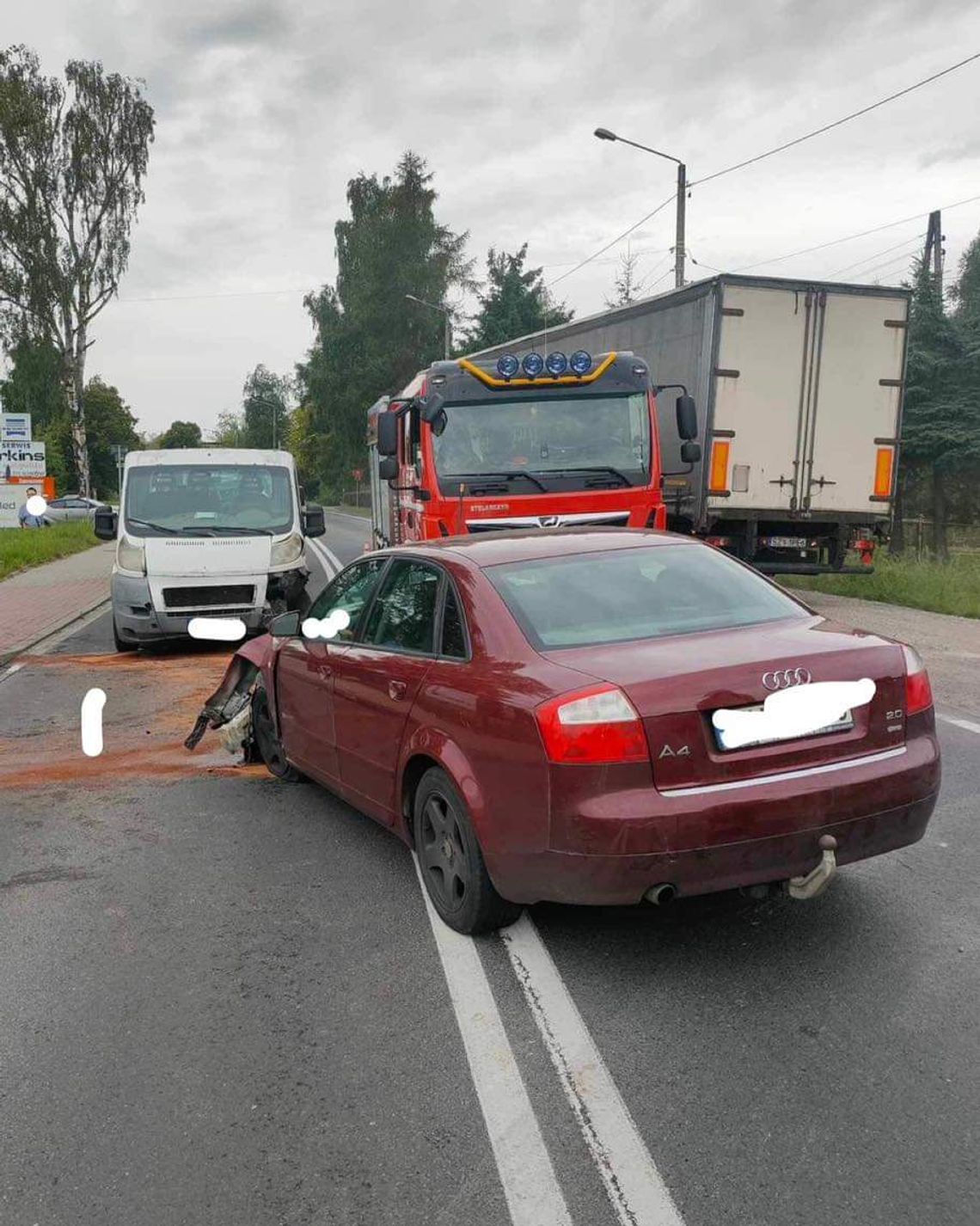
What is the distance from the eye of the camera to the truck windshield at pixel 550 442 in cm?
1030

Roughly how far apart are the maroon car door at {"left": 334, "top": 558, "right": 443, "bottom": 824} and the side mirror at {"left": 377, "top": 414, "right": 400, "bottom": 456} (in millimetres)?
6441

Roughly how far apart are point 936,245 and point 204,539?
2791cm

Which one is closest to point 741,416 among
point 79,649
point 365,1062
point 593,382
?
point 593,382

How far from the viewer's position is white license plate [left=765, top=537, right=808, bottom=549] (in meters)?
13.8

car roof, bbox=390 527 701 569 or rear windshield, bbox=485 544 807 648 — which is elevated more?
car roof, bbox=390 527 701 569

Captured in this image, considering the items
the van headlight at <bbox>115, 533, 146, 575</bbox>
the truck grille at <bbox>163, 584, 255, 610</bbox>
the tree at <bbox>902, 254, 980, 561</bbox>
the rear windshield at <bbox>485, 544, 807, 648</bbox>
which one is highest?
the tree at <bbox>902, 254, 980, 561</bbox>

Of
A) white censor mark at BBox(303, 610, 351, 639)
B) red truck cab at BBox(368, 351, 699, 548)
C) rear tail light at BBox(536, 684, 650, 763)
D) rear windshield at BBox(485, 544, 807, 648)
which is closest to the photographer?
rear tail light at BBox(536, 684, 650, 763)

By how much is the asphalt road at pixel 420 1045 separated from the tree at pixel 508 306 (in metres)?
47.4

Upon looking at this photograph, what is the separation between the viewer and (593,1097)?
301 centimetres

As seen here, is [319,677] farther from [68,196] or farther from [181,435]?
[181,435]

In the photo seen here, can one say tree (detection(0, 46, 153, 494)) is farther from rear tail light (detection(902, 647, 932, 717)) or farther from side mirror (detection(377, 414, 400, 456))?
rear tail light (detection(902, 647, 932, 717))

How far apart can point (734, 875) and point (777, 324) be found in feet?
34.6

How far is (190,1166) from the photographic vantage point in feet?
9.02

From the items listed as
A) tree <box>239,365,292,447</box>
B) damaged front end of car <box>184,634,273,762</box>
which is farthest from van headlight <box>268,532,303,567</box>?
tree <box>239,365,292,447</box>
